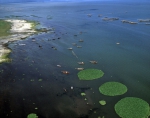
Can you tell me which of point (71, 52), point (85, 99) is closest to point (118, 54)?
point (71, 52)

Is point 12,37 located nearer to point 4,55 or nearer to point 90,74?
point 4,55

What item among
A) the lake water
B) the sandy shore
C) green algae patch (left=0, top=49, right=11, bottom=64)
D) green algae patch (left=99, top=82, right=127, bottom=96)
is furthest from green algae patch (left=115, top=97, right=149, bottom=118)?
the sandy shore

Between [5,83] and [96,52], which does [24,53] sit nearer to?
[5,83]

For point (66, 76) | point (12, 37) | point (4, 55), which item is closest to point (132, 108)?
point (66, 76)

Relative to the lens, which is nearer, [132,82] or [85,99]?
[85,99]

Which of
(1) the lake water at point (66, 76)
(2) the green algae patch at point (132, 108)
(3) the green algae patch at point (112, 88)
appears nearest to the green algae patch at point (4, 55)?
(1) the lake water at point (66, 76)

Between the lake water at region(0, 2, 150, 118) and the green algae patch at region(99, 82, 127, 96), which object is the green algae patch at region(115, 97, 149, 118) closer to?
the lake water at region(0, 2, 150, 118)
